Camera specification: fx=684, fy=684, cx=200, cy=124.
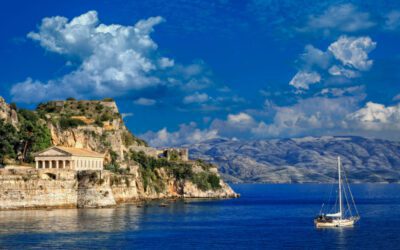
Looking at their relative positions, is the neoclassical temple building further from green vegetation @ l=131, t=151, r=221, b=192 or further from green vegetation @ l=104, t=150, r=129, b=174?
green vegetation @ l=131, t=151, r=221, b=192

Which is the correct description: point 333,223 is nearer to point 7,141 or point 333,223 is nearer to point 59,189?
point 59,189

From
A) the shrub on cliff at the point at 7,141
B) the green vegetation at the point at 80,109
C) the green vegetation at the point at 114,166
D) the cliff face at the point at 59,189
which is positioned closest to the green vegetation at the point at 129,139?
the green vegetation at the point at 80,109

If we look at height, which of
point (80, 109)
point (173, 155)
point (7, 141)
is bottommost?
point (7, 141)

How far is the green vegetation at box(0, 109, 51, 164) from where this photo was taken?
119688 millimetres

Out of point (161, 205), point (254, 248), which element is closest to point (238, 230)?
point (254, 248)

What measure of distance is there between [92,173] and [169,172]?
5627 centimetres

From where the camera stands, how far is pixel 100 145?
143500 mm

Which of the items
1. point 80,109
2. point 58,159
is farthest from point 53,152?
point 80,109

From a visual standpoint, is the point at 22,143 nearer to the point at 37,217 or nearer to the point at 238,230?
the point at 37,217

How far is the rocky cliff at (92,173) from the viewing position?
10694cm

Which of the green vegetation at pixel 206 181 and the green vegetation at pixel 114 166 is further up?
the green vegetation at pixel 114 166

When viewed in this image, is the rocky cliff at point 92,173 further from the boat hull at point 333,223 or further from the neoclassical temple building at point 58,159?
the boat hull at point 333,223

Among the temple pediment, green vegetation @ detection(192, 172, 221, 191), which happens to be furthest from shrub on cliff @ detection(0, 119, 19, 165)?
green vegetation @ detection(192, 172, 221, 191)

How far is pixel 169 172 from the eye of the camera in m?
169
